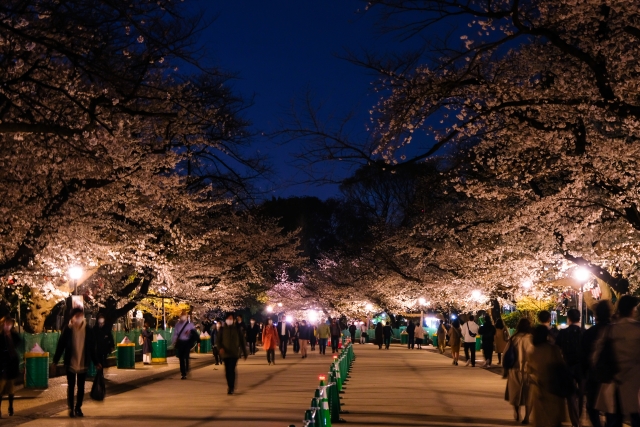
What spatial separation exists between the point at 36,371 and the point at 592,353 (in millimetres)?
14962

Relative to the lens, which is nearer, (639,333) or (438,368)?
(639,333)

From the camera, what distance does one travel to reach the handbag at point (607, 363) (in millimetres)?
9805

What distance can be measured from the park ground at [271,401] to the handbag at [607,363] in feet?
17.2

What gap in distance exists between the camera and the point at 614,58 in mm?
18875

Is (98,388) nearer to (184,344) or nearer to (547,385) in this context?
(184,344)

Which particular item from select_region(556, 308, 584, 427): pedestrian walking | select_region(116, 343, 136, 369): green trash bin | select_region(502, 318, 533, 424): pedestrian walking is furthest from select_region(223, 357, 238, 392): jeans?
select_region(116, 343, 136, 369): green trash bin

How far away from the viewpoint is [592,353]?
10.2 meters

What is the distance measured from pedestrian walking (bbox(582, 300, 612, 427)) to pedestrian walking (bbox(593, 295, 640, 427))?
14 cm

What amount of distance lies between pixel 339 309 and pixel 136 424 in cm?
6103

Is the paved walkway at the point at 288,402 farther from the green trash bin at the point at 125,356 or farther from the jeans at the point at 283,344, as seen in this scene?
the jeans at the point at 283,344

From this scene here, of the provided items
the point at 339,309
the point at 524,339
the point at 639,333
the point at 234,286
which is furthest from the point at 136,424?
the point at 339,309

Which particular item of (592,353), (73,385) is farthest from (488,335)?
(592,353)

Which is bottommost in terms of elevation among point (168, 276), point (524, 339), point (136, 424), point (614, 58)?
point (136, 424)

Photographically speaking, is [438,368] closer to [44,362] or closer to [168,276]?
[168,276]
